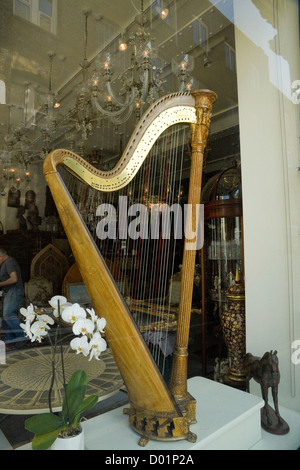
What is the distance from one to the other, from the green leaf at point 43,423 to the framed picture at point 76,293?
227 centimetres

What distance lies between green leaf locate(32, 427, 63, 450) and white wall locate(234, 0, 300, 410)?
154cm

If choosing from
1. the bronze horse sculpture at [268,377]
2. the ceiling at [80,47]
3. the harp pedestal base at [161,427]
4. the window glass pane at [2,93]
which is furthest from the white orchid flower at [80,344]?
the window glass pane at [2,93]

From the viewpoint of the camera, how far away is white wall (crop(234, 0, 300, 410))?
6.48 feet

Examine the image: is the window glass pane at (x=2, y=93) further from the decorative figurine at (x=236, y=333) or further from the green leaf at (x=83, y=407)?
the green leaf at (x=83, y=407)

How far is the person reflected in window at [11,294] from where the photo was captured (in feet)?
7.83

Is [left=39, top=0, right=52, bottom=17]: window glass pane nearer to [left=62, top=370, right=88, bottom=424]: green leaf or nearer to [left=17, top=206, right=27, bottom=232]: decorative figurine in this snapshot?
→ [left=17, top=206, right=27, bottom=232]: decorative figurine

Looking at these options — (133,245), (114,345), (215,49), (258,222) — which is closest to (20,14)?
(215,49)

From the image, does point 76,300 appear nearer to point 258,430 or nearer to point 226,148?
point 258,430

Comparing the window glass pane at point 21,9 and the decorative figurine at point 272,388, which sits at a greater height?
the window glass pane at point 21,9

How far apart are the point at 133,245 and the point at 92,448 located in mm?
1343

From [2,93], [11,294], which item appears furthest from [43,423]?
[2,93]

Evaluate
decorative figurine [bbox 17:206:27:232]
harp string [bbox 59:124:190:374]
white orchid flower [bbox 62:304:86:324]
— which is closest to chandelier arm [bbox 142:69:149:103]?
harp string [bbox 59:124:190:374]

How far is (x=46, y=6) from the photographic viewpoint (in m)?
2.67

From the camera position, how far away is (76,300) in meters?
3.28
